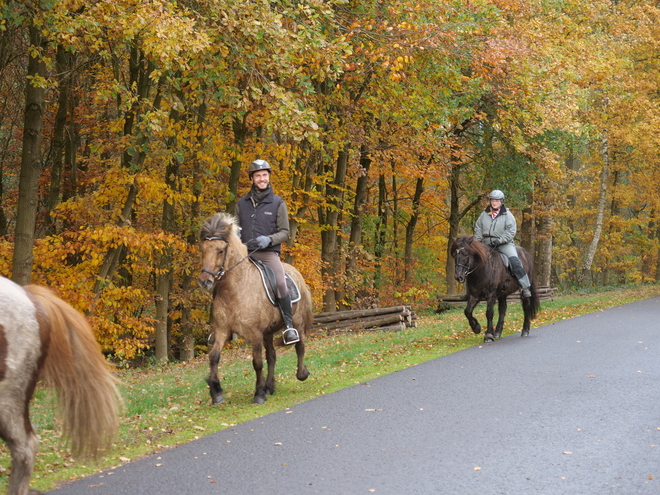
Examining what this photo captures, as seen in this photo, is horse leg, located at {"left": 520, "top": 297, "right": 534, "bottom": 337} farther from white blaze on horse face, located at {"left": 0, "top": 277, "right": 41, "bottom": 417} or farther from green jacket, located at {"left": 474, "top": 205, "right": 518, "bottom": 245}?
white blaze on horse face, located at {"left": 0, "top": 277, "right": 41, "bottom": 417}

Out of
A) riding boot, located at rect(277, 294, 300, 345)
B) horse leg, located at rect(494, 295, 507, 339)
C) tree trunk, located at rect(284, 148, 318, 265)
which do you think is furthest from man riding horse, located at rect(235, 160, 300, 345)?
tree trunk, located at rect(284, 148, 318, 265)

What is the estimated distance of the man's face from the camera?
9.07 meters

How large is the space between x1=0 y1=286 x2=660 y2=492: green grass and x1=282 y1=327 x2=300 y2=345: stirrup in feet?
2.48

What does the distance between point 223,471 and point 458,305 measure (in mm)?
22027

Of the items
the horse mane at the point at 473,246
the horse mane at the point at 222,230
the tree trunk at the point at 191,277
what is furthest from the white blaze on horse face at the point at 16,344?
the tree trunk at the point at 191,277

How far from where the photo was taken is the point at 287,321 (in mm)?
9281

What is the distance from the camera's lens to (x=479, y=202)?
101 feet

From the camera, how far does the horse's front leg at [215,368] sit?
341 inches

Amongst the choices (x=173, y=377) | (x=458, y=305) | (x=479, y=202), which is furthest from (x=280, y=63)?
(x=479, y=202)

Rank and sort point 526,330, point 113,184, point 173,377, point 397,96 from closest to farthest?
point 173,377, point 526,330, point 113,184, point 397,96

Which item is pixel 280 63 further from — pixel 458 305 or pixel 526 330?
pixel 458 305

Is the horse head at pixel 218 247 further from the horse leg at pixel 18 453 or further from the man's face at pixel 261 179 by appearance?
the horse leg at pixel 18 453

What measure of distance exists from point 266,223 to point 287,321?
131 cm

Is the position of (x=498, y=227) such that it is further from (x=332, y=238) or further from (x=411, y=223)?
(x=411, y=223)
